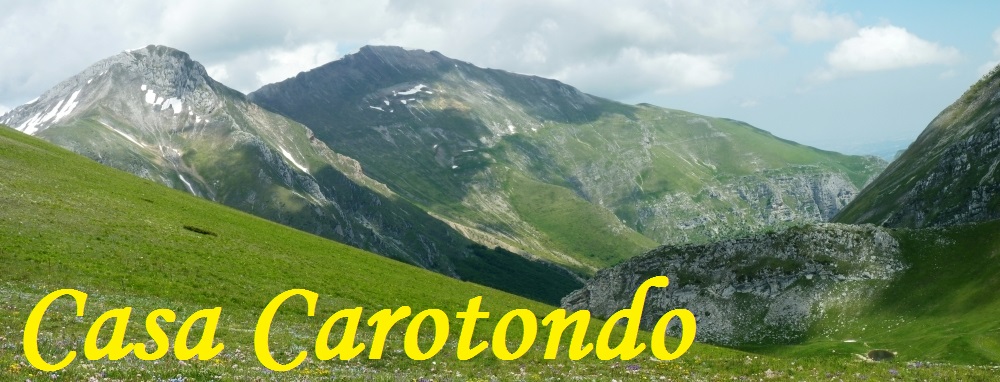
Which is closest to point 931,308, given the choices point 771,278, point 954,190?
point 771,278

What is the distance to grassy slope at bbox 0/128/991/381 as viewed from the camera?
92.1 feet

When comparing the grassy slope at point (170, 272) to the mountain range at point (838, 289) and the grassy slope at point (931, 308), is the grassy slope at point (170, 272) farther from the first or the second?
the mountain range at point (838, 289)

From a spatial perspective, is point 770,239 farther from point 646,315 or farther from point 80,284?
point 80,284

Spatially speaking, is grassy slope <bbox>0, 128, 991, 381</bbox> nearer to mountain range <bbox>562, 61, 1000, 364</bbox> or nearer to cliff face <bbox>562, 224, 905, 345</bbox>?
mountain range <bbox>562, 61, 1000, 364</bbox>

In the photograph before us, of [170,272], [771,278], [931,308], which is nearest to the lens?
[170,272]

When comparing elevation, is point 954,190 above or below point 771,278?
above

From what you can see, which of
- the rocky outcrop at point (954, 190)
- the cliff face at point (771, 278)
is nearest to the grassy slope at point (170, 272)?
the cliff face at point (771, 278)

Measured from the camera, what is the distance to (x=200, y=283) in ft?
163

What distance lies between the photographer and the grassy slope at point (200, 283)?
2808cm

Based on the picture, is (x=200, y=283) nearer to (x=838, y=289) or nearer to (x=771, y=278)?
(x=771, y=278)

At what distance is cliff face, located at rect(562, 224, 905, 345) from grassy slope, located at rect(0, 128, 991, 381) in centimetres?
3745

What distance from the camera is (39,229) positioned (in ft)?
177

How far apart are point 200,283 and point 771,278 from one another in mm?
83186

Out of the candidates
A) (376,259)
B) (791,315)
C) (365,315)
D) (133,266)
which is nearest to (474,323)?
(365,315)
